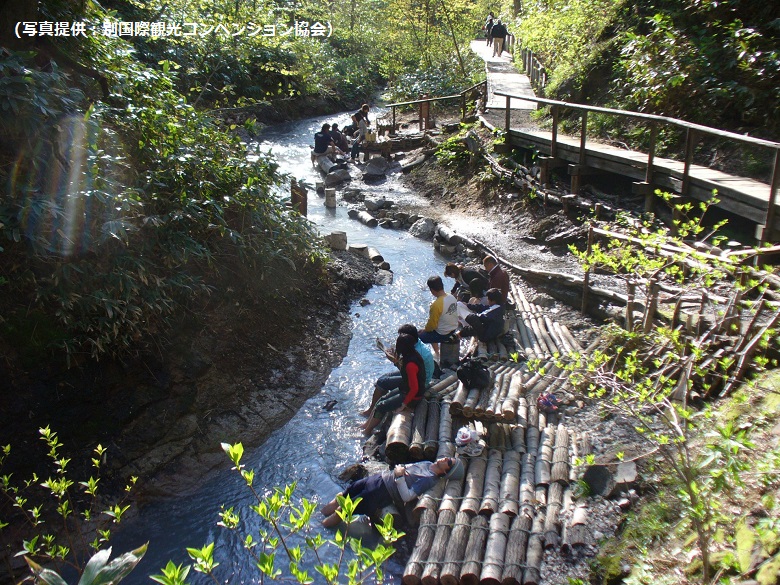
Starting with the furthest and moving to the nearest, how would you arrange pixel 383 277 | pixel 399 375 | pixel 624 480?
pixel 383 277, pixel 399 375, pixel 624 480

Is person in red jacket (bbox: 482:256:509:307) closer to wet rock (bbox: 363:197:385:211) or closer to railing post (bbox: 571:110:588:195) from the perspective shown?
railing post (bbox: 571:110:588:195)

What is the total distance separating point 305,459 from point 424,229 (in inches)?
335

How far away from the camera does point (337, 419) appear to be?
805 centimetres

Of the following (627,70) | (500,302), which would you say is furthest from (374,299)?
(627,70)

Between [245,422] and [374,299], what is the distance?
4.27 m

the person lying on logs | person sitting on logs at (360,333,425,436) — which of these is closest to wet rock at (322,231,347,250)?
person sitting on logs at (360,333,425,436)

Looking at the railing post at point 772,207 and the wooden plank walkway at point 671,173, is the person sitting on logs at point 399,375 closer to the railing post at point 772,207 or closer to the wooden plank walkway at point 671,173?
the railing post at point 772,207

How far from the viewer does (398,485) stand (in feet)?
19.9

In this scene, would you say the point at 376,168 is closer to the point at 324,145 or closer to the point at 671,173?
the point at 324,145

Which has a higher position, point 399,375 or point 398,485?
point 399,375

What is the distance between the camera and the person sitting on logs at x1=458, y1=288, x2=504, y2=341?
8.73 metres

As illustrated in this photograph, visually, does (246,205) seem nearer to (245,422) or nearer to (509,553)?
(245,422)

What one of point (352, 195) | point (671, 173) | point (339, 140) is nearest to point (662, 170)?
point (671, 173)

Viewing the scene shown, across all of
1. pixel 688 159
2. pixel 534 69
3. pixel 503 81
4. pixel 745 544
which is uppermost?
pixel 534 69
